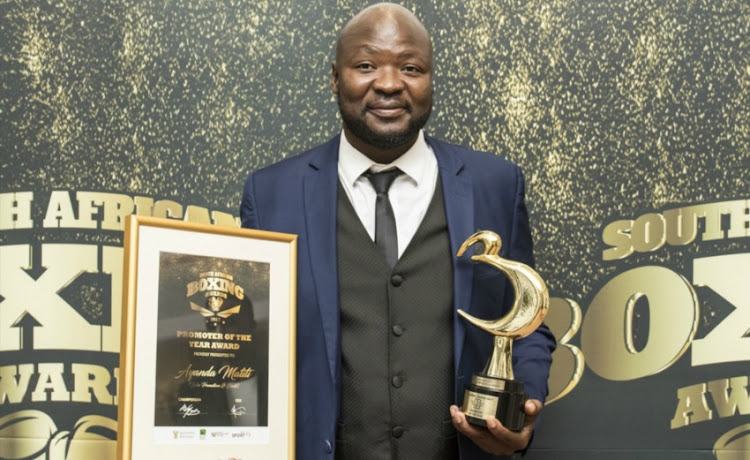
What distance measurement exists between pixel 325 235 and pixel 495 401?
1.39 ft

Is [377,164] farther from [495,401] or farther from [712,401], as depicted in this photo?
[712,401]

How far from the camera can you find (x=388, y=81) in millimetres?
1807

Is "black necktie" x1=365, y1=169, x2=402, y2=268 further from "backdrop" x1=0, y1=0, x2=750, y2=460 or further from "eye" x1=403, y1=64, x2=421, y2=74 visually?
"backdrop" x1=0, y1=0, x2=750, y2=460

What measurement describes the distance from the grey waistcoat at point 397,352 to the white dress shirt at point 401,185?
1.9 inches

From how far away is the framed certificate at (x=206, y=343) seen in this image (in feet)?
4.86

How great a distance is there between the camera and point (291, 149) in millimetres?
2297

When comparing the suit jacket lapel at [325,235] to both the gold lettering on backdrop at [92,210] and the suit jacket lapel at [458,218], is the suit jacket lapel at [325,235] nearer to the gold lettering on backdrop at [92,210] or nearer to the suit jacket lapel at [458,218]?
the suit jacket lapel at [458,218]

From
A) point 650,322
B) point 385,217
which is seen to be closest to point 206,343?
point 385,217

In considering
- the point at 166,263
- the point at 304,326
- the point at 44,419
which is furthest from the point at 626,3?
the point at 44,419

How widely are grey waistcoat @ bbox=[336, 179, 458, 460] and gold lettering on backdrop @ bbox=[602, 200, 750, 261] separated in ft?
2.14

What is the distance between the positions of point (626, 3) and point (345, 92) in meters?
0.81

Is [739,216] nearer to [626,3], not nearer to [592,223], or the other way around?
[592,223]

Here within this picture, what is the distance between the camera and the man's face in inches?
71.4

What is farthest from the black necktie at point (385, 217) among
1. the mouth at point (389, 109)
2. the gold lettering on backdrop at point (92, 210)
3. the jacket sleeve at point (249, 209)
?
the gold lettering on backdrop at point (92, 210)
